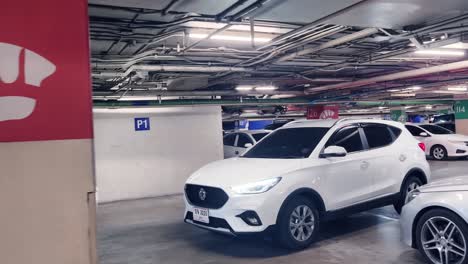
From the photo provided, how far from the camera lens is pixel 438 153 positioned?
1448 cm

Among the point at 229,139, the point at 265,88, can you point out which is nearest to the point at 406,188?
the point at 265,88

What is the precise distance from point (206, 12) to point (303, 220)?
9.33 feet

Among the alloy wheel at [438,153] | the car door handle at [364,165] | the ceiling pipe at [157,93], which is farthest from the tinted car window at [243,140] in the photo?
the alloy wheel at [438,153]

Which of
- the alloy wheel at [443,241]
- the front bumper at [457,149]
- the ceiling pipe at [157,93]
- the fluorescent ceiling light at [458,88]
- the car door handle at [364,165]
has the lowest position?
the alloy wheel at [443,241]

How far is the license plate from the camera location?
5.00 m

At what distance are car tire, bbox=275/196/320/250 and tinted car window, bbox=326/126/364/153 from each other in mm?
1117

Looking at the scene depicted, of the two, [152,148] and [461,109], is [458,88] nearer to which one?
[461,109]

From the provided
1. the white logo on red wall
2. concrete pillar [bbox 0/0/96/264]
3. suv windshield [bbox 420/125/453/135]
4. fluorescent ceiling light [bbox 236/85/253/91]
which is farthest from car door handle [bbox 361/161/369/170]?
suv windshield [bbox 420/125/453/135]

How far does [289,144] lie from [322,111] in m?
9.24

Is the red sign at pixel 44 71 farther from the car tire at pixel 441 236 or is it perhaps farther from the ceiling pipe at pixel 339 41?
the ceiling pipe at pixel 339 41

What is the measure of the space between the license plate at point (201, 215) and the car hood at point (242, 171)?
0.35 meters

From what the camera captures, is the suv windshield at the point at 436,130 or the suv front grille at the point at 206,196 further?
the suv windshield at the point at 436,130

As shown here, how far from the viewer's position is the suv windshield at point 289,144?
219 inches

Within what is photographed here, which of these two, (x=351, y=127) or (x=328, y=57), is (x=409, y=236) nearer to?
(x=351, y=127)
